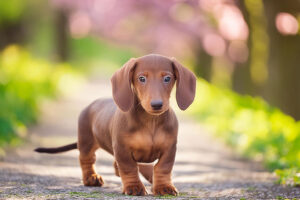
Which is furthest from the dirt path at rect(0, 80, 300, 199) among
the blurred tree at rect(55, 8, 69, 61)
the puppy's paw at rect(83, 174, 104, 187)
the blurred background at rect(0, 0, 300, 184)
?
the blurred tree at rect(55, 8, 69, 61)

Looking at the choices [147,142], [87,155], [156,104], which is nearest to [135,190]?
[147,142]

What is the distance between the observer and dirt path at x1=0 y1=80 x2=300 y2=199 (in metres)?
5.23

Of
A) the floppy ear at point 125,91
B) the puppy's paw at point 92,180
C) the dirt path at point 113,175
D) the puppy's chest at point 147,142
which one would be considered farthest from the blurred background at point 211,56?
the floppy ear at point 125,91

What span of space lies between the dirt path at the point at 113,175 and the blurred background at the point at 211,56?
0.37 m

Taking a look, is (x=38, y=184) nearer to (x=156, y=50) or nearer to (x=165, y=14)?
(x=165, y=14)

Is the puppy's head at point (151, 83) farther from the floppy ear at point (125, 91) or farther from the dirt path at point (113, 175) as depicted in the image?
the dirt path at point (113, 175)

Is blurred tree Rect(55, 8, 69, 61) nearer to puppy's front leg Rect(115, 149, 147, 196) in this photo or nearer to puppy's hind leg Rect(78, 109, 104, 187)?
puppy's hind leg Rect(78, 109, 104, 187)

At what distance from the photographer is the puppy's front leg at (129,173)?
4.96m

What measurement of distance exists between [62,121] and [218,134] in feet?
12.6

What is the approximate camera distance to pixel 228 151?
388 inches

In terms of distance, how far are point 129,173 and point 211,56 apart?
56.5ft

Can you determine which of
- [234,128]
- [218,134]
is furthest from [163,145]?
[218,134]

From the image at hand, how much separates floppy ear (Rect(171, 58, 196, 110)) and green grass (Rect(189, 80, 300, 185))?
163cm

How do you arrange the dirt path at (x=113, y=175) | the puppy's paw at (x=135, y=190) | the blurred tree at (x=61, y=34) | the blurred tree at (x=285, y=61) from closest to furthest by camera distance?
the puppy's paw at (x=135, y=190) < the dirt path at (x=113, y=175) < the blurred tree at (x=285, y=61) < the blurred tree at (x=61, y=34)
